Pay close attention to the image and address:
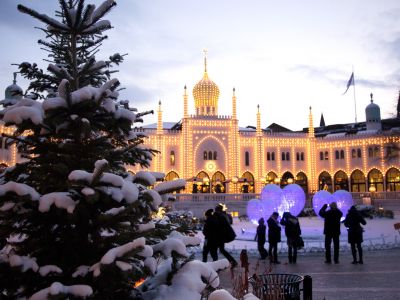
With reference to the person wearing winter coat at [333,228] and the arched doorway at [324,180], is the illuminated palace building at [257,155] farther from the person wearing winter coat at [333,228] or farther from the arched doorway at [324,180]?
the person wearing winter coat at [333,228]

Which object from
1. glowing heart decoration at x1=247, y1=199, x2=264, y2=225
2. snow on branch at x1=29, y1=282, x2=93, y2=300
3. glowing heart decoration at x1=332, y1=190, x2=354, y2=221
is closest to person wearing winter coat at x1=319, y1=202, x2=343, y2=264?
glowing heart decoration at x1=247, y1=199, x2=264, y2=225

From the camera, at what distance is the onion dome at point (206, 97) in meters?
55.4

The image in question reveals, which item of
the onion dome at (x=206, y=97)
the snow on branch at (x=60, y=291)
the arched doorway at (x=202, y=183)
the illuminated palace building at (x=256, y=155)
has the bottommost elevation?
the snow on branch at (x=60, y=291)

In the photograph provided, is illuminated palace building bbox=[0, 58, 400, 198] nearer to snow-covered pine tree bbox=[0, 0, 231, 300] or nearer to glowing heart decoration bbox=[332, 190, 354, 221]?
glowing heart decoration bbox=[332, 190, 354, 221]

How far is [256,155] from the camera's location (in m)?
54.8

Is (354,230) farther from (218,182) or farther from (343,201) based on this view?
(218,182)

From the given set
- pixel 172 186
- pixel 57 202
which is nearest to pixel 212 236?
pixel 172 186

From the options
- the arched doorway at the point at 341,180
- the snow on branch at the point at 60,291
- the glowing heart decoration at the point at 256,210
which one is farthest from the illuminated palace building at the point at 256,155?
the snow on branch at the point at 60,291

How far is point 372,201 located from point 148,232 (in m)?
46.2

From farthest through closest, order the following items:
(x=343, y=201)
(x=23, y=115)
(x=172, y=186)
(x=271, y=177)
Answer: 1. (x=271, y=177)
2. (x=343, y=201)
3. (x=172, y=186)
4. (x=23, y=115)

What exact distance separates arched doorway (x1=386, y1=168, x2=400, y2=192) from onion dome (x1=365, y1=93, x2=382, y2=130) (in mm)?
6804

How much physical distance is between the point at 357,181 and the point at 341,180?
Result: 2.02m

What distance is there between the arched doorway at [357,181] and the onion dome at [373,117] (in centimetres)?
688

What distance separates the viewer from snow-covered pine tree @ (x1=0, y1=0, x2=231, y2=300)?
372 cm
